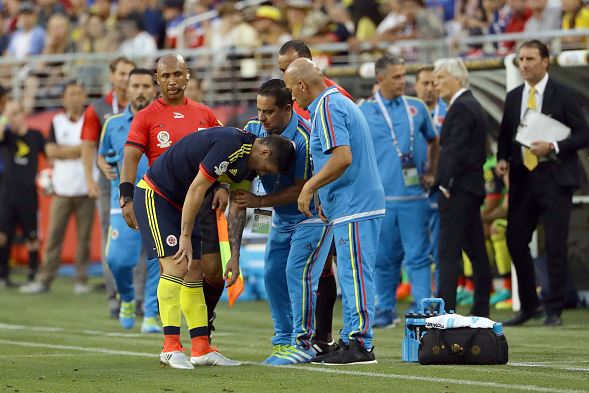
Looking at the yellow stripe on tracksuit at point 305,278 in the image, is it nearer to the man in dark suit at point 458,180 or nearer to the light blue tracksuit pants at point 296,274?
the light blue tracksuit pants at point 296,274

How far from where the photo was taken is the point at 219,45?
20625 millimetres

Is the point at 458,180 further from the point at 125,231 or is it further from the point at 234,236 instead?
the point at 234,236

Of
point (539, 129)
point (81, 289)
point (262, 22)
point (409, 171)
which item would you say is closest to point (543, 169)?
point (539, 129)

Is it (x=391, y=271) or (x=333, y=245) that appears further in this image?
(x=391, y=271)

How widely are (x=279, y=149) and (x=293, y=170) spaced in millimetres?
544

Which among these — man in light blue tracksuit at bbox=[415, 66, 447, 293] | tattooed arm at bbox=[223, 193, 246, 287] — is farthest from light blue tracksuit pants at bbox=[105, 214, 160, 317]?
tattooed arm at bbox=[223, 193, 246, 287]

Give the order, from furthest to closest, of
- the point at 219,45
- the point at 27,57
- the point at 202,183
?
the point at 27,57 < the point at 219,45 < the point at 202,183

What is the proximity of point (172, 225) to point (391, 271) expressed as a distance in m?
4.35

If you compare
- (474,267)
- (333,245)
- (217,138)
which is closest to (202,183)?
(217,138)

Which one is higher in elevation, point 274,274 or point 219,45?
point 219,45

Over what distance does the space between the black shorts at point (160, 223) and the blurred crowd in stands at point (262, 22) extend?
8.43 meters

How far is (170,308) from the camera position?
9.03 meters

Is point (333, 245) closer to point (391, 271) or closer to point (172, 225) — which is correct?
point (172, 225)

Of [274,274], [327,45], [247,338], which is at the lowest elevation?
→ [247,338]
